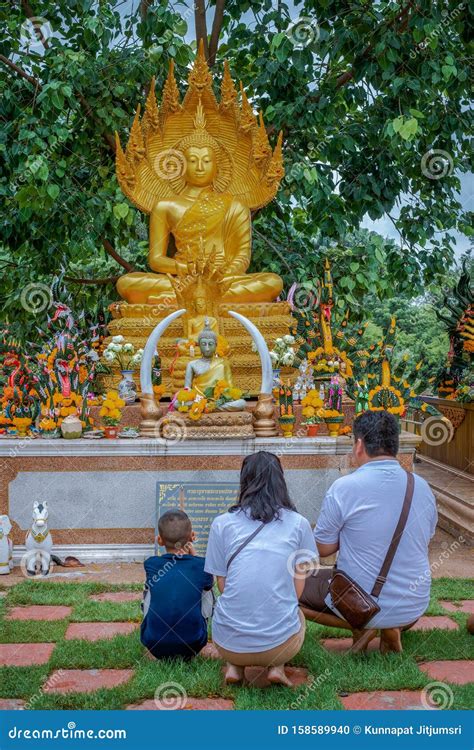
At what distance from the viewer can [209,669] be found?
158 inches

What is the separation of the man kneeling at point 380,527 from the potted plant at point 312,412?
10.3ft

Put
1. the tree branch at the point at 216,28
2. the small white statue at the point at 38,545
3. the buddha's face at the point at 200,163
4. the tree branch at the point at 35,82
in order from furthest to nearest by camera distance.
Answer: the tree branch at the point at 216,28, the buddha's face at the point at 200,163, the tree branch at the point at 35,82, the small white statue at the point at 38,545

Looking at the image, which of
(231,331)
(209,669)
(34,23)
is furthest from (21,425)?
(34,23)

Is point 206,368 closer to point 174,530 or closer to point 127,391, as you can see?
point 127,391

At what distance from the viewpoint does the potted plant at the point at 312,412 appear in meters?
7.35

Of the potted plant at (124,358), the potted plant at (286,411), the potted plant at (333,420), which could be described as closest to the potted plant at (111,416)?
the potted plant at (124,358)

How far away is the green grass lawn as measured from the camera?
3.65 m

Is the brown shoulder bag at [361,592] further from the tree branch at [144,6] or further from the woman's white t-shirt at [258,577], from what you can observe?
the tree branch at [144,6]

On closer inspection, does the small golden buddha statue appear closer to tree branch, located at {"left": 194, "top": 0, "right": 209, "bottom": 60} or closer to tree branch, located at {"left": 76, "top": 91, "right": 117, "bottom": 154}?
tree branch, located at {"left": 76, "top": 91, "right": 117, "bottom": 154}

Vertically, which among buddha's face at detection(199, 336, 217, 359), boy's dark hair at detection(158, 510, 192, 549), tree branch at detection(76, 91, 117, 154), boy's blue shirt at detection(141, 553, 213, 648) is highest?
tree branch at detection(76, 91, 117, 154)

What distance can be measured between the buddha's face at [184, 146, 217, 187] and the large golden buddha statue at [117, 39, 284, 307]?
1cm

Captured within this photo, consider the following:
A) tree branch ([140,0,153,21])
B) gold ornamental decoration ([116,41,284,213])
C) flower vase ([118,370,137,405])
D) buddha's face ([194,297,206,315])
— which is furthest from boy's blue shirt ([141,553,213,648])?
tree branch ([140,0,153,21])

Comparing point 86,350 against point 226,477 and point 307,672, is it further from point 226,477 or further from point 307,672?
point 307,672

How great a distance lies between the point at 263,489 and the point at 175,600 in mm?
745
